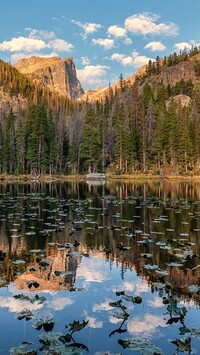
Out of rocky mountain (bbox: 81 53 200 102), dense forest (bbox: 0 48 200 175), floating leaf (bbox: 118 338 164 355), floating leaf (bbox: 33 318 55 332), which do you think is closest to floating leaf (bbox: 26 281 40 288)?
floating leaf (bbox: 33 318 55 332)

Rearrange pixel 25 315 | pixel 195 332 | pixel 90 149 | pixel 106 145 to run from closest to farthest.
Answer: pixel 195 332 < pixel 25 315 < pixel 90 149 < pixel 106 145

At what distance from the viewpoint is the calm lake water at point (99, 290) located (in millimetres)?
6422

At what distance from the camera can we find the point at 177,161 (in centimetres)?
9412

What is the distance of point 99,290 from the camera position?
927 centimetres

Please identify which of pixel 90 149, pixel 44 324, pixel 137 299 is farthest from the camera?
pixel 90 149

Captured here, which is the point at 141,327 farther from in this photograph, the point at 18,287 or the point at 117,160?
the point at 117,160

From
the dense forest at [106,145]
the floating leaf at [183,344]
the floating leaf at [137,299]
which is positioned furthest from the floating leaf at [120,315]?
the dense forest at [106,145]

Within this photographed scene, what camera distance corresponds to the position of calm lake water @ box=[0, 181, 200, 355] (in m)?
6.42

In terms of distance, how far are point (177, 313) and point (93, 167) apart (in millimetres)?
91790

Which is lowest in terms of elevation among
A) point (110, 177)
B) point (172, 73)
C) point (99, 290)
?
point (99, 290)

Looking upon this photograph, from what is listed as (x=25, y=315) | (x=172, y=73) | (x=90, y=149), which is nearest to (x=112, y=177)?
(x=90, y=149)

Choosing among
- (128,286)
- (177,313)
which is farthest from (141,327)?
(128,286)

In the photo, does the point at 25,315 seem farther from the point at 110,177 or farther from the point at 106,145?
the point at 106,145

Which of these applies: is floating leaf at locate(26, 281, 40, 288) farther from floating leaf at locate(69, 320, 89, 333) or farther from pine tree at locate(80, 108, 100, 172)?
pine tree at locate(80, 108, 100, 172)
